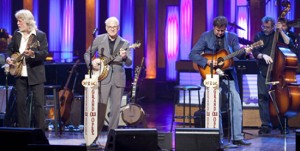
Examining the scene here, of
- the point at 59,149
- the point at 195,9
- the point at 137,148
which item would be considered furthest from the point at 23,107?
the point at 195,9

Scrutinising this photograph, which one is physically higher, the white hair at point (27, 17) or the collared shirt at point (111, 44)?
the white hair at point (27, 17)

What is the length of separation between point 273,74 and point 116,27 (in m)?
2.38

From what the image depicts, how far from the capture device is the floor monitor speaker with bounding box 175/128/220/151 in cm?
659

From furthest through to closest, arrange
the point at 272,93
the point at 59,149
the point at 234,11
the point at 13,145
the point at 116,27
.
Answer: the point at 234,11 < the point at 272,93 < the point at 116,27 < the point at 13,145 < the point at 59,149

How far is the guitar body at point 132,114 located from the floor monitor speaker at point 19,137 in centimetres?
501

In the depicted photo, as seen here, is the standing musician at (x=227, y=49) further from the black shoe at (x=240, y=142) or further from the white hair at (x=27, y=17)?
the white hair at (x=27, y=17)

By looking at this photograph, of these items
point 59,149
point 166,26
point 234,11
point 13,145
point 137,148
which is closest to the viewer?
point 59,149

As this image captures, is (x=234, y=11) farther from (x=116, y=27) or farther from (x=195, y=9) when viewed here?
(x=116, y=27)

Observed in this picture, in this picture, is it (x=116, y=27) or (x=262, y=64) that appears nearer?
(x=116, y=27)

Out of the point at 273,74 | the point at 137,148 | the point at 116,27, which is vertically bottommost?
the point at 137,148

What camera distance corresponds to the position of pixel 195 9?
1505cm

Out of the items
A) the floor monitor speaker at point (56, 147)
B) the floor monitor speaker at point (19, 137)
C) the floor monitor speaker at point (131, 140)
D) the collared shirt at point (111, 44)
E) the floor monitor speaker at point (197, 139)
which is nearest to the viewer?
the floor monitor speaker at point (56, 147)

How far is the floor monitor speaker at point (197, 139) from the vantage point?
6590 millimetres

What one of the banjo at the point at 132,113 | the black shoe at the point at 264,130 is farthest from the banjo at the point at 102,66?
the black shoe at the point at 264,130
